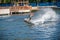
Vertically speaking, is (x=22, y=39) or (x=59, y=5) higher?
(x=22, y=39)

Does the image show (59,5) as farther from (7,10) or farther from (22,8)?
(7,10)

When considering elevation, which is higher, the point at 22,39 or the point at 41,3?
the point at 22,39

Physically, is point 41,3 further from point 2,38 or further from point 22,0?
point 2,38

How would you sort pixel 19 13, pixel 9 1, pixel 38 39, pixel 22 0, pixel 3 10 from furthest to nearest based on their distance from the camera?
pixel 9 1, pixel 22 0, pixel 19 13, pixel 3 10, pixel 38 39

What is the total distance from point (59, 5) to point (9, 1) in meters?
18.6

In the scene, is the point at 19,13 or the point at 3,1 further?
the point at 3,1

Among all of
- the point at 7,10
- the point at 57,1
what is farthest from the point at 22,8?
the point at 57,1

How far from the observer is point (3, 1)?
88375mm

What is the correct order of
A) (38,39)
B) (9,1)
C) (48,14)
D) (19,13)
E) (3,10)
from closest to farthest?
(38,39) < (48,14) < (3,10) < (19,13) < (9,1)

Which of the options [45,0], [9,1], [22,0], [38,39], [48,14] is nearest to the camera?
[38,39]

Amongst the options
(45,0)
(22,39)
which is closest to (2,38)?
(22,39)

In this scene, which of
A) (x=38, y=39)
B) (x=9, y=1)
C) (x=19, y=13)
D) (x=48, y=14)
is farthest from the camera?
(x=9, y=1)

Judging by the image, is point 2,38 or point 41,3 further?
point 41,3

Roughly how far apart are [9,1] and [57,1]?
18.3 meters
